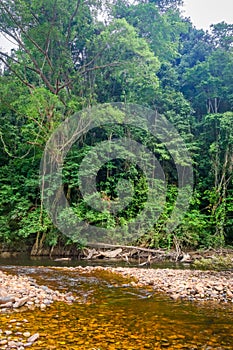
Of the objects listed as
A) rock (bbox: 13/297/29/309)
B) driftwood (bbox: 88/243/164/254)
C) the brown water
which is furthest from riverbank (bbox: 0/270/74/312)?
driftwood (bbox: 88/243/164/254)

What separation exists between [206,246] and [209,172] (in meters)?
4.38

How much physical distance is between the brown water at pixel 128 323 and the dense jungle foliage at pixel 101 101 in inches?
308

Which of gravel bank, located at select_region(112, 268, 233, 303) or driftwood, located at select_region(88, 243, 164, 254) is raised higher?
driftwood, located at select_region(88, 243, 164, 254)

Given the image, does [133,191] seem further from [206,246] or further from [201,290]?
[201,290]

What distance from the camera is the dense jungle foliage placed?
13.5 meters

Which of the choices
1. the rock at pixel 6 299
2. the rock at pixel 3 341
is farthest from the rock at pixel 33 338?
the rock at pixel 6 299

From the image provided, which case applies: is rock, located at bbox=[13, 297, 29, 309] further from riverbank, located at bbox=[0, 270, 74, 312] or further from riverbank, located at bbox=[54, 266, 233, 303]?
riverbank, located at bbox=[54, 266, 233, 303]

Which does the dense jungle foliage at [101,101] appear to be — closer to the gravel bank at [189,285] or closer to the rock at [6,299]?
the gravel bank at [189,285]

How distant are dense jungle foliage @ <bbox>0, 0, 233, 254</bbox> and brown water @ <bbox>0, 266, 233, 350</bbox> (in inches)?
308

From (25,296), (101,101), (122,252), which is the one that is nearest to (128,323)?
(25,296)

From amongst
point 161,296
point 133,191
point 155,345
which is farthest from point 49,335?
point 133,191

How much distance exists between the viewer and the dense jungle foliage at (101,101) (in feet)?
44.4

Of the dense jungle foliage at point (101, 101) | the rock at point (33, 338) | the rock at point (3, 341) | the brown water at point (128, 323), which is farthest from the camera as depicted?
the dense jungle foliage at point (101, 101)

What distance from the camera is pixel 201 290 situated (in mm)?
5793
